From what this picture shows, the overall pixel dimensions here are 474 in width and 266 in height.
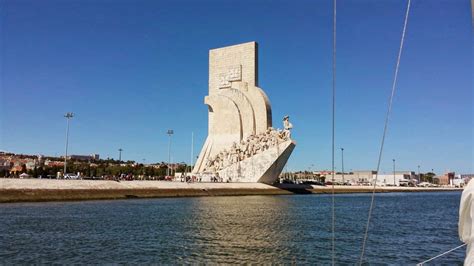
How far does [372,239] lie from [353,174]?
110 meters

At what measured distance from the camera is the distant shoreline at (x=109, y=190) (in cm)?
2644

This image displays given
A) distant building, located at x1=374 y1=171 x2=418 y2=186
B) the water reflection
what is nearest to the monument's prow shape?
the water reflection

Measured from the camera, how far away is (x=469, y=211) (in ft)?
9.88

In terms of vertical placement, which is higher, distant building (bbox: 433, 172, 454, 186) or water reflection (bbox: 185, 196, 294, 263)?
distant building (bbox: 433, 172, 454, 186)

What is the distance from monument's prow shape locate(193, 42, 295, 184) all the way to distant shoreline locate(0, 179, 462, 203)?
312 centimetres

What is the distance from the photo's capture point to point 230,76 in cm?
5578

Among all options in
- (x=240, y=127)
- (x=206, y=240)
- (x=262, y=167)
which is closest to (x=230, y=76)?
(x=240, y=127)

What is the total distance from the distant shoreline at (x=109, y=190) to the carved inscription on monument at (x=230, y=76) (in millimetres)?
14933

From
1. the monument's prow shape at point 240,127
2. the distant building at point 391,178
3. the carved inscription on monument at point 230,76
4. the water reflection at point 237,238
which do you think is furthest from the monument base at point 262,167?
the distant building at point 391,178

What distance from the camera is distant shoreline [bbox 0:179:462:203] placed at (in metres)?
26.4

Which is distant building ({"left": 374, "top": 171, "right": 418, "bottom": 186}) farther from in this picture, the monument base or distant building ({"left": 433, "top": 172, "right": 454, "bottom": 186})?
the monument base

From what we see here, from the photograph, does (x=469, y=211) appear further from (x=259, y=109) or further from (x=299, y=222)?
(x=259, y=109)

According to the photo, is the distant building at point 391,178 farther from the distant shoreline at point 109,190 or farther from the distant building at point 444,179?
the distant shoreline at point 109,190

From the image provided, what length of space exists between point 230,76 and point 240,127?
653 centimetres
